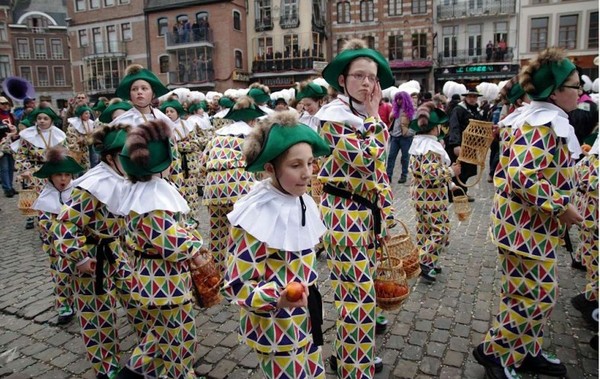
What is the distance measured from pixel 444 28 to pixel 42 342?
34690 mm

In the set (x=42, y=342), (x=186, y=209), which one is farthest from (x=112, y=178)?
(x=42, y=342)

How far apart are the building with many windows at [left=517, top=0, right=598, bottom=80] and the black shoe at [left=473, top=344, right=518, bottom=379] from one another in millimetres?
31318

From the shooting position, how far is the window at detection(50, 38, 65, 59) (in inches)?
1962

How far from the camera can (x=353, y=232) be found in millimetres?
3223

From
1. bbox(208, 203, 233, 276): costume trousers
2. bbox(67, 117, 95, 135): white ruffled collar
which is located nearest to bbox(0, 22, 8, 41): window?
bbox(67, 117, 95, 135): white ruffled collar

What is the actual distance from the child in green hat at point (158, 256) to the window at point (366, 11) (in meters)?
34.5

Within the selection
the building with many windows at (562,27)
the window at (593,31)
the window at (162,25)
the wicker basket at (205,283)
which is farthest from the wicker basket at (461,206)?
the window at (162,25)

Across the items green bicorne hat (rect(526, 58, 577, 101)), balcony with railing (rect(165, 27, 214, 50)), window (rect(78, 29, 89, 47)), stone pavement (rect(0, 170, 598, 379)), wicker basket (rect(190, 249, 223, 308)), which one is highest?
window (rect(78, 29, 89, 47))

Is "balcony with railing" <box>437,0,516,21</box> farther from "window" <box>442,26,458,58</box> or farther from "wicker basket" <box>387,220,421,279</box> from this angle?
"wicker basket" <box>387,220,421,279</box>

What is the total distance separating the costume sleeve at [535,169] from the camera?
300cm

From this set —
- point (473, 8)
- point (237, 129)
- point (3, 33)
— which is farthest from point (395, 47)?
point (3, 33)

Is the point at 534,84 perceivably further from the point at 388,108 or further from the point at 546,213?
the point at 388,108

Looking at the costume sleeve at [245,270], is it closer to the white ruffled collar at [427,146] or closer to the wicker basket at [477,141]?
the white ruffled collar at [427,146]

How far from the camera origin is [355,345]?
128 inches
